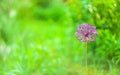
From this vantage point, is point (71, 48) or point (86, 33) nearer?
point (86, 33)

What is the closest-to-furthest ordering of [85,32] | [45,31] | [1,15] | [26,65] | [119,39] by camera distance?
[85,32] < [119,39] < [26,65] < [1,15] < [45,31]

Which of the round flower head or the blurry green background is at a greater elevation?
the blurry green background

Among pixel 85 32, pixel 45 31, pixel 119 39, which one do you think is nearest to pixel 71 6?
pixel 119 39

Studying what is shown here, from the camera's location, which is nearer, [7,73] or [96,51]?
[7,73]

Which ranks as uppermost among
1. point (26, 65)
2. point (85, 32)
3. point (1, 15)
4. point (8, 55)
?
point (1, 15)

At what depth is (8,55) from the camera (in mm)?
4906

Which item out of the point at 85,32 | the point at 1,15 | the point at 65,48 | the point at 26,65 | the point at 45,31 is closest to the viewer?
the point at 85,32

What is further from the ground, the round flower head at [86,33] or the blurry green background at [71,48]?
the blurry green background at [71,48]

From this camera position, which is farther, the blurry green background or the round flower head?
the blurry green background

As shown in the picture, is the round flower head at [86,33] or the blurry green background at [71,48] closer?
the round flower head at [86,33]

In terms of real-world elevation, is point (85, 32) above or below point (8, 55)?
below

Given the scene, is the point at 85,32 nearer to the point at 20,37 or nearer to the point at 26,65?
the point at 26,65

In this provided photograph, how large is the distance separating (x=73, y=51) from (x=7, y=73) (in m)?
1.48

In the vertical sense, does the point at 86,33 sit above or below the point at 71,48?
below
